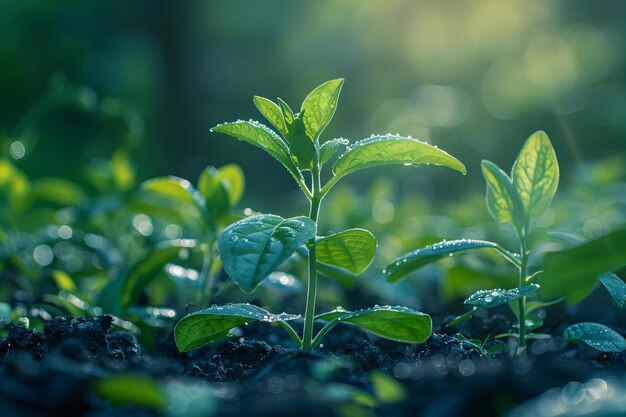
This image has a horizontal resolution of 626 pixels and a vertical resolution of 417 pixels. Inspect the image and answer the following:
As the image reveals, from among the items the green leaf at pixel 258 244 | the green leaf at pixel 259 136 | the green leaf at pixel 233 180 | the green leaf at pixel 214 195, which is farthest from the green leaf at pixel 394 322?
the green leaf at pixel 233 180

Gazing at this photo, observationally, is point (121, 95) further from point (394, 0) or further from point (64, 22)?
point (394, 0)

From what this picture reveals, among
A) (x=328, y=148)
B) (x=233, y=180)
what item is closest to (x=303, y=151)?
(x=328, y=148)

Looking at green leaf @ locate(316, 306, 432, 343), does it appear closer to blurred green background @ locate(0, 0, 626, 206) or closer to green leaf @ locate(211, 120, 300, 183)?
green leaf @ locate(211, 120, 300, 183)

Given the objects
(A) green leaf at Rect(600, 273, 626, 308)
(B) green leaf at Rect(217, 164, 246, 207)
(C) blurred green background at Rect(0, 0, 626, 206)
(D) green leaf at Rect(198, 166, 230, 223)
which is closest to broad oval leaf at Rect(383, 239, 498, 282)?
(A) green leaf at Rect(600, 273, 626, 308)

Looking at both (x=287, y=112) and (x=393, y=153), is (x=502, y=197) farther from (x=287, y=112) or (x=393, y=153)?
(x=287, y=112)

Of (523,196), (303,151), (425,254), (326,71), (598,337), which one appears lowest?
(598,337)

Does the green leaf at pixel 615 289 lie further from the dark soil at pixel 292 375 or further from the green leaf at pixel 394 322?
the green leaf at pixel 394 322
